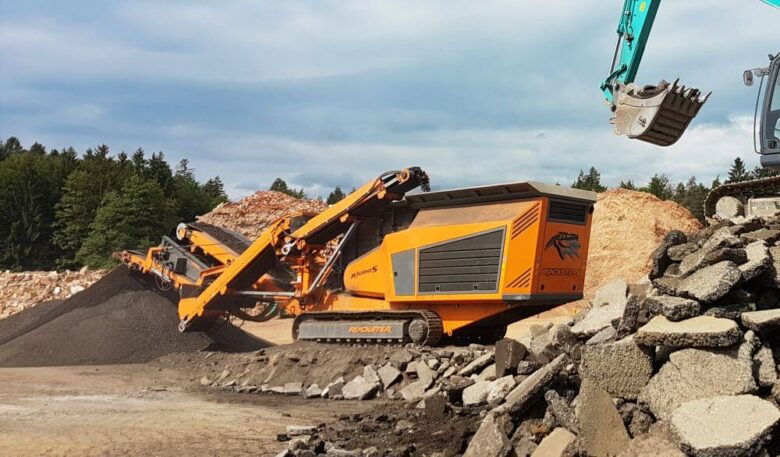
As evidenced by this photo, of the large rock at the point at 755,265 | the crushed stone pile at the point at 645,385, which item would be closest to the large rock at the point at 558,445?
the crushed stone pile at the point at 645,385

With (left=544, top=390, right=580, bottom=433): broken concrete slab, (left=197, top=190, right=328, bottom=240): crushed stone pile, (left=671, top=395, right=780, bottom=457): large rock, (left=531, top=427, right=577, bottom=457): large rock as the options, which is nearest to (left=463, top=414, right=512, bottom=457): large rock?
(left=531, top=427, right=577, bottom=457): large rock

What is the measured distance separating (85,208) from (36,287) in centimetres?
2111

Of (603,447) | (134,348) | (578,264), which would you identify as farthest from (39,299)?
(603,447)

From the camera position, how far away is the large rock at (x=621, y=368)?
16.2 ft

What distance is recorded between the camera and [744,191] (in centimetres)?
1060

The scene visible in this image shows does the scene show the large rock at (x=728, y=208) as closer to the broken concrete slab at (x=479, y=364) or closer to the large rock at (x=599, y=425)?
the broken concrete slab at (x=479, y=364)

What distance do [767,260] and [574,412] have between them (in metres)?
1.95

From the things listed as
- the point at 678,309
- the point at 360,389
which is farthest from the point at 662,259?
the point at 360,389

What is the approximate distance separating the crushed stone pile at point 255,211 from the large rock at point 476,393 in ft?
66.5

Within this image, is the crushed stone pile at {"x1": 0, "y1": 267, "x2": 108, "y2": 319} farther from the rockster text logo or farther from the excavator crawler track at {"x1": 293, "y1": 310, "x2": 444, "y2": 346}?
the rockster text logo

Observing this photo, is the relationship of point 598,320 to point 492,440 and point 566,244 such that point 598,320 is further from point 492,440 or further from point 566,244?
point 566,244

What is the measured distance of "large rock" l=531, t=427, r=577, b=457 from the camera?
176 inches

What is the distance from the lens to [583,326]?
6484mm

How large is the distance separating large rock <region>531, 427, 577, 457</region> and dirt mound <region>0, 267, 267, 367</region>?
31.3 feet
